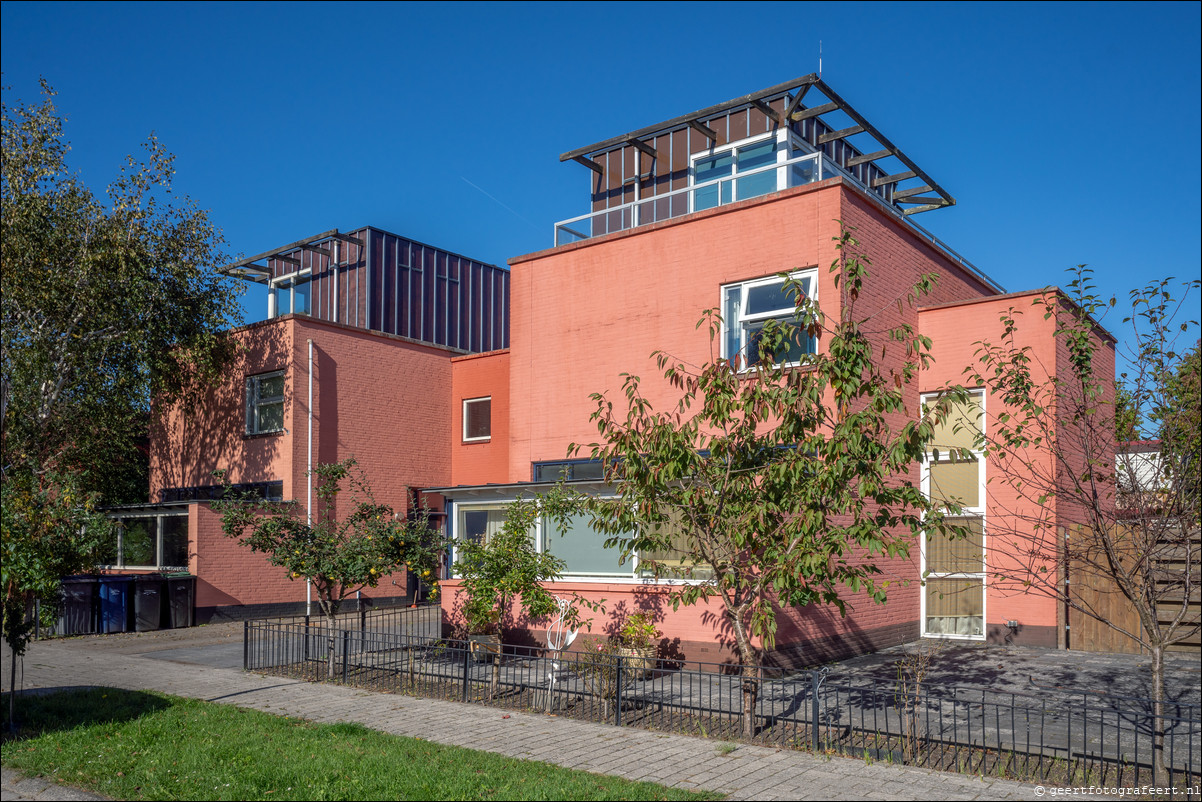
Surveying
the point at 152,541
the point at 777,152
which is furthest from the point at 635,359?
the point at 152,541

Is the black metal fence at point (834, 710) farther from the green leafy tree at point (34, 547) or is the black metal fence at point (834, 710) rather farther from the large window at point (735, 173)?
the large window at point (735, 173)

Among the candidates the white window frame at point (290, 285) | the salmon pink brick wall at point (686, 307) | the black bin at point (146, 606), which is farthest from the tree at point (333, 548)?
the white window frame at point (290, 285)

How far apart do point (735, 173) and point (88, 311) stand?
13.7 m

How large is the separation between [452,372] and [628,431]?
49.3 feet

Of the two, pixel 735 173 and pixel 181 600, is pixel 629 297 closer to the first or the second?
pixel 735 173

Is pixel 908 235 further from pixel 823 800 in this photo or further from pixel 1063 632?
pixel 823 800

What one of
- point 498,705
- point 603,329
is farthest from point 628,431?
point 603,329

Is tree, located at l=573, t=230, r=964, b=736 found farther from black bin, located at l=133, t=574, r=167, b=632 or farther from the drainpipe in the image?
black bin, located at l=133, t=574, r=167, b=632

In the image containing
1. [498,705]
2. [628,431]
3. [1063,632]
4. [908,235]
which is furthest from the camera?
[908,235]

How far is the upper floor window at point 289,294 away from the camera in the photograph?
89.5 ft

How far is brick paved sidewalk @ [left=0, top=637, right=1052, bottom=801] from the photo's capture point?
6707 mm

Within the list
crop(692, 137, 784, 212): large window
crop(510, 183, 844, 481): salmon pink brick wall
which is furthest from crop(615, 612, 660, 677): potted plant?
crop(692, 137, 784, 212): large window

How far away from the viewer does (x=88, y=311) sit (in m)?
19.4

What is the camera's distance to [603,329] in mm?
15945
